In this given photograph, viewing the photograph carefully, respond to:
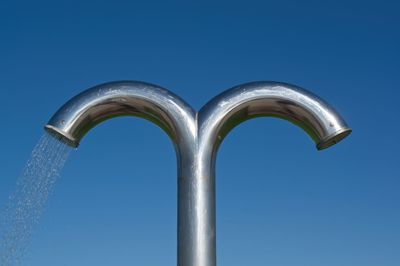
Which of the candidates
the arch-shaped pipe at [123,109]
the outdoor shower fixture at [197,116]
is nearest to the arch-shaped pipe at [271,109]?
the outdoor shower fixture at [197,116]

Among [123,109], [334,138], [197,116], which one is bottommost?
[334,138]

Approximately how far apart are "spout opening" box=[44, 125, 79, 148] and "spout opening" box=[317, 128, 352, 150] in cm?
157

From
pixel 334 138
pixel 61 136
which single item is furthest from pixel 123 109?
pixel 334 138

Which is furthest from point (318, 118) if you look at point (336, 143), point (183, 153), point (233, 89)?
point (183, 153)

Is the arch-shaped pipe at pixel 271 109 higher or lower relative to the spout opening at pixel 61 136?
higher

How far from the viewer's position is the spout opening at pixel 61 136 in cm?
425

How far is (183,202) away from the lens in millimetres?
4098

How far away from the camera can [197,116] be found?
4.32 m

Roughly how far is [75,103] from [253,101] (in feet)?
3.70

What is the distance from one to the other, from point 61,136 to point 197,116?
2.84 feet

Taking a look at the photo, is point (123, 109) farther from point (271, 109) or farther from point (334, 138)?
point (334, 138)

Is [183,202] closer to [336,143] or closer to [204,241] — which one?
[204,241]

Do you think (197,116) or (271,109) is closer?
(197,116)

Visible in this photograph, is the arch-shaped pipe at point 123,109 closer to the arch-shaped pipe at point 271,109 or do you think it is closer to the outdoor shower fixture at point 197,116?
the outdoor shower fixture at point 197,116
